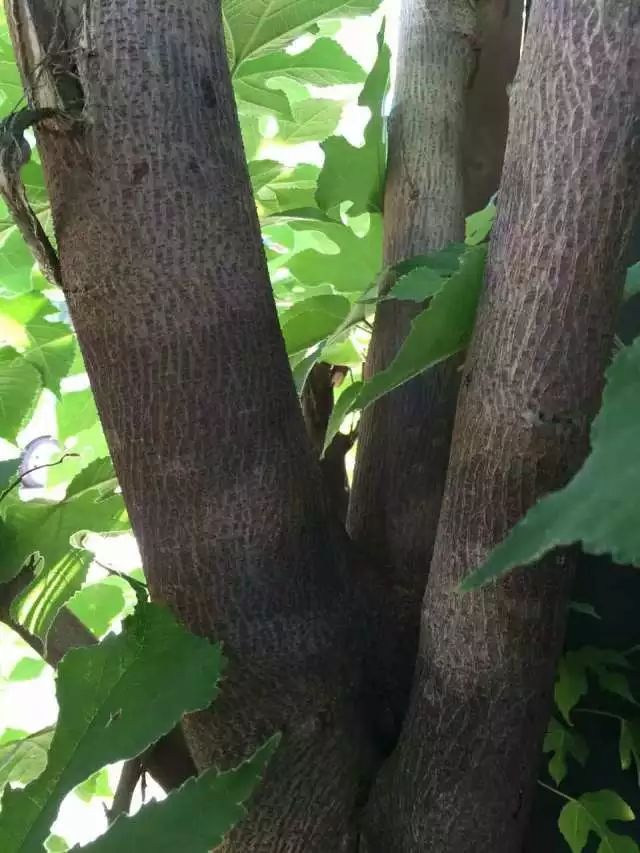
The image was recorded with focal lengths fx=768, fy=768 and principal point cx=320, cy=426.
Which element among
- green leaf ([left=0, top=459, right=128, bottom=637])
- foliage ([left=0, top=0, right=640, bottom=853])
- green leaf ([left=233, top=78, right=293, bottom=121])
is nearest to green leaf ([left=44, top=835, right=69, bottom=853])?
foliage ([left=0, top=0, right=640, bottom=853])

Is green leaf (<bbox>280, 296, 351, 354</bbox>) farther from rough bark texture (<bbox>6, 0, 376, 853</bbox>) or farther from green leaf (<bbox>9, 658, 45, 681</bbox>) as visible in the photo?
green leaf (<bbox>9, 658, 45, 681</bbox>)

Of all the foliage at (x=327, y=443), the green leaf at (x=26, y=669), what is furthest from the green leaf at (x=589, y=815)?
the green leaf at (x=26, y=669)

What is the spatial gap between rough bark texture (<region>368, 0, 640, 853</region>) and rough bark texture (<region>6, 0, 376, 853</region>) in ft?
0.19

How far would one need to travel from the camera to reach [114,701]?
336 millimetres

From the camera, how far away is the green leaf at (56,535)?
48cm

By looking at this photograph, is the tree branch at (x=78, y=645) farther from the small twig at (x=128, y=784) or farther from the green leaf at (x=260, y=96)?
the green leaf at (x=260, y=96)

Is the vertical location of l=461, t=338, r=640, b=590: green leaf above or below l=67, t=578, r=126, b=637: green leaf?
above

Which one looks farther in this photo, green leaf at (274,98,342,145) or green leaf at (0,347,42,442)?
green leaf at (274,98,342,145)

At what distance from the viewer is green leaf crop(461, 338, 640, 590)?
0.16 metres

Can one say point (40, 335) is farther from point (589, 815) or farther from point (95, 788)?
point (589, 815)

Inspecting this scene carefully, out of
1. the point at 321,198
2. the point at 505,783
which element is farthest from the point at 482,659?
the point at 321,198

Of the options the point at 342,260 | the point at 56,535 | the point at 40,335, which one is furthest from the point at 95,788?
the point at 342,260

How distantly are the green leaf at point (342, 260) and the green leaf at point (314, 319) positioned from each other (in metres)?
0.04

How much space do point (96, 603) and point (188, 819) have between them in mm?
380
